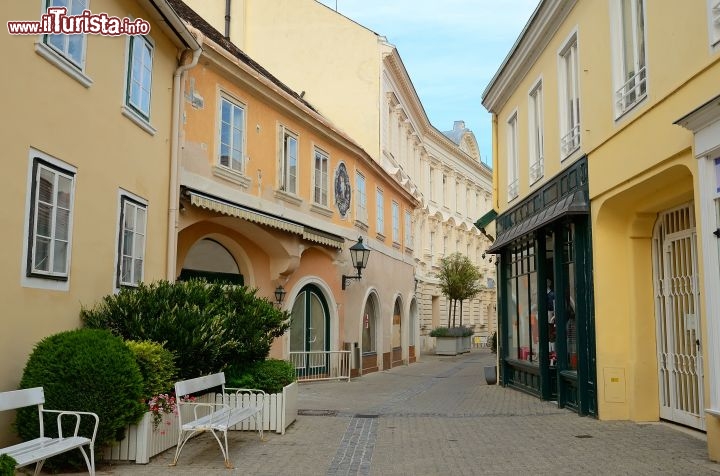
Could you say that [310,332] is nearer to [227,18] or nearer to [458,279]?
[227,18]

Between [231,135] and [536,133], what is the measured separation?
19.9 ft

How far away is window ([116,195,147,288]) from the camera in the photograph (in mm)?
10055

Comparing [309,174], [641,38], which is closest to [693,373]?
[641,38]

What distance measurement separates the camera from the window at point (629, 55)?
956 cm

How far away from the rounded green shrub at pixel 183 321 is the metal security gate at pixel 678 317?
5865mm

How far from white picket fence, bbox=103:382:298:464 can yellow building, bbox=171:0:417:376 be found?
3.83m

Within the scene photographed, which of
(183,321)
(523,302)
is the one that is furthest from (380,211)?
(183,321)

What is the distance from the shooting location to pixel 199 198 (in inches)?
482

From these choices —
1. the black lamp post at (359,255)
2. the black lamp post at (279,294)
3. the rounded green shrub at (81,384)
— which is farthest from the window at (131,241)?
the black lamp post at (359,255)

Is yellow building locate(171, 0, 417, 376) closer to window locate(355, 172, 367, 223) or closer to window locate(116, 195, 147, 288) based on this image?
window locate(355, 172, 367, 223)

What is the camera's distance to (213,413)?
328 inches

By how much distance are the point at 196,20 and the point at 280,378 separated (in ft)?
31.3

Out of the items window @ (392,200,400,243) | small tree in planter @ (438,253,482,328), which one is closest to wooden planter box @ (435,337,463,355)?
small tree in planter @ (438,253,482,328)

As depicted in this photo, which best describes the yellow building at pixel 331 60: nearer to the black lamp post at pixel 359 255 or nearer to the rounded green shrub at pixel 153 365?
the black lamp post at pixel 359 255
